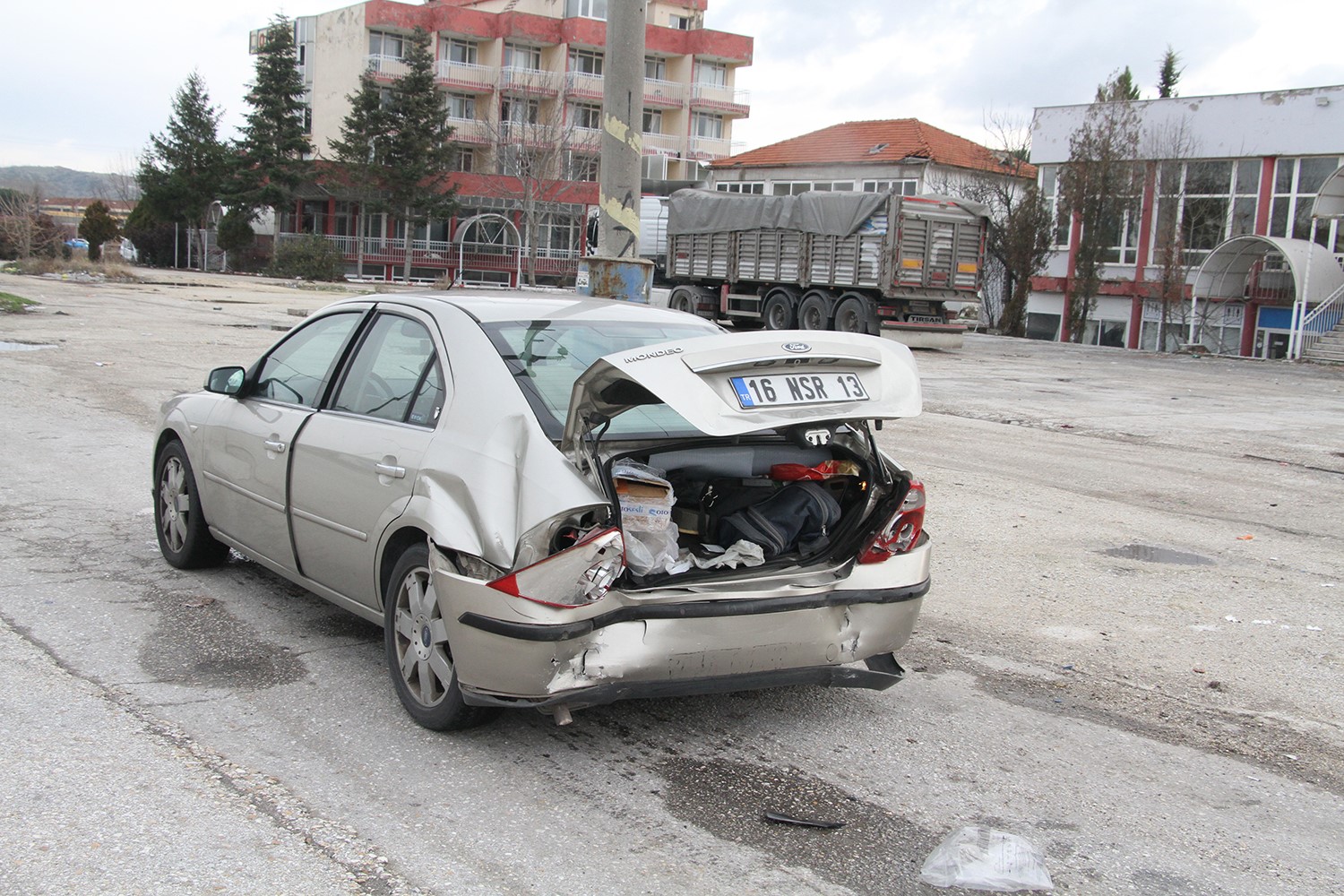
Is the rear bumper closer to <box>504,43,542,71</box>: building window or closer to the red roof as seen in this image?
the red roof

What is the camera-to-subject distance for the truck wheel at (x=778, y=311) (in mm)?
28953

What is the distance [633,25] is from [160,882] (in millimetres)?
7993

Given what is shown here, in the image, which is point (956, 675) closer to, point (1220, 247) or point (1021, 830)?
point (1021, 830)

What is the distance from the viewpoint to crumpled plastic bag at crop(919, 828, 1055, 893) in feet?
10.8

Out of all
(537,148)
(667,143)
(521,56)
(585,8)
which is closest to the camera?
(537,148)

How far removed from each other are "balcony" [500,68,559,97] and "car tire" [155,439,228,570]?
58.4 metres

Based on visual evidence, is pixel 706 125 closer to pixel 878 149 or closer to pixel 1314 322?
pixel 878 149

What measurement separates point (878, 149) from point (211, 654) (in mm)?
51537

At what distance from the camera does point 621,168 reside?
985 cm

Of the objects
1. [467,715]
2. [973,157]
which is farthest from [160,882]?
[973,157]

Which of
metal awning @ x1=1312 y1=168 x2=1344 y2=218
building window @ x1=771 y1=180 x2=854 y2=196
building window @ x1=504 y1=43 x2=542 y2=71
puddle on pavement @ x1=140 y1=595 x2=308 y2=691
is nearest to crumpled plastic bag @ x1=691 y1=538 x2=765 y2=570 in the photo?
puddle on pavement @ x1=140 y1=595 x2=308 y2=691

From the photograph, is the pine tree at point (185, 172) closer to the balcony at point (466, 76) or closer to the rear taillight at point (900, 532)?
the balcony at point (466, 76)

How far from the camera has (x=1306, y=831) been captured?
147 inches

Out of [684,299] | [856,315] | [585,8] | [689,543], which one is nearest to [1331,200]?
[856,315]
